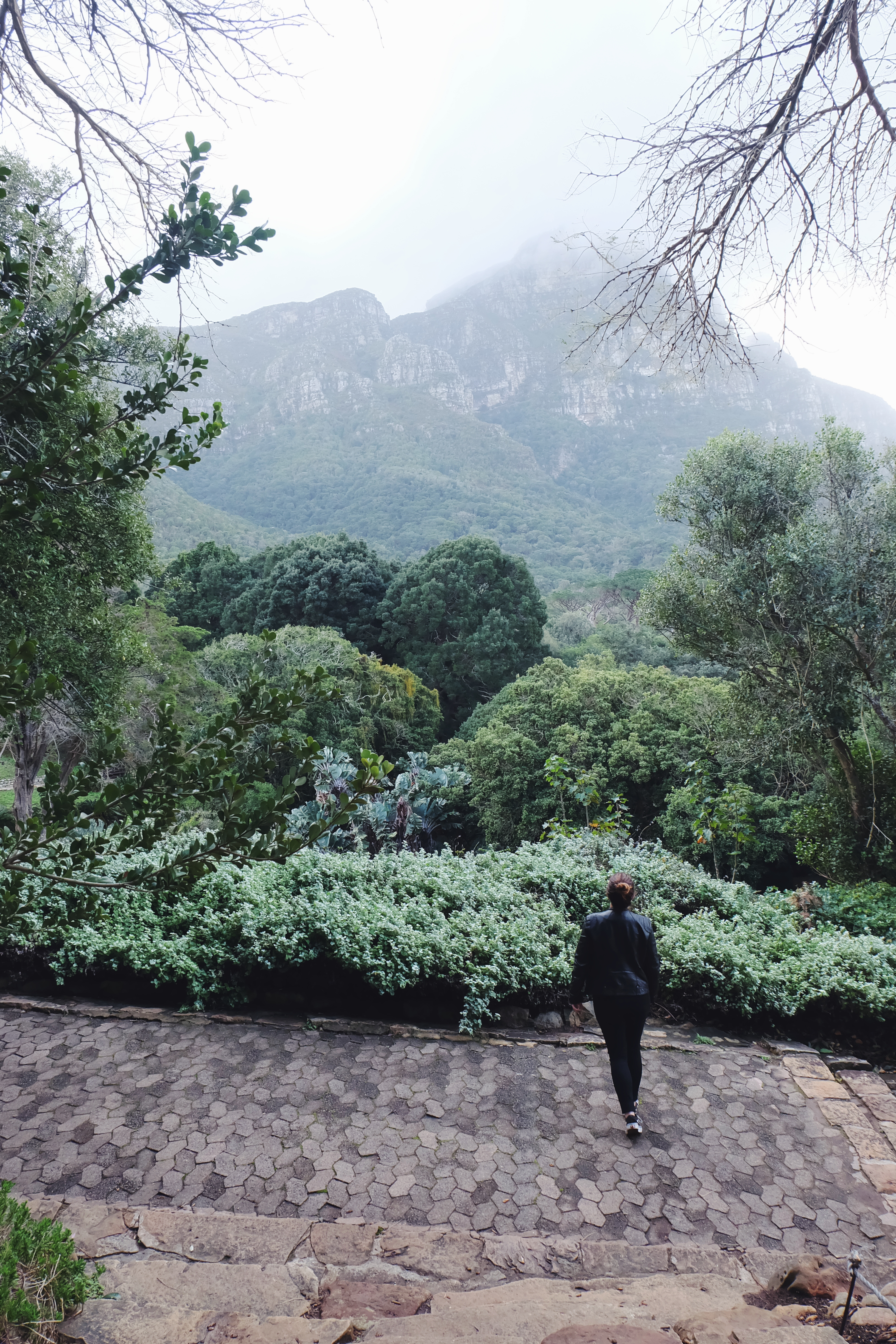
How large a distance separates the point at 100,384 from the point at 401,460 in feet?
197

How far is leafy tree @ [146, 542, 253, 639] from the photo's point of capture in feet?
83.9

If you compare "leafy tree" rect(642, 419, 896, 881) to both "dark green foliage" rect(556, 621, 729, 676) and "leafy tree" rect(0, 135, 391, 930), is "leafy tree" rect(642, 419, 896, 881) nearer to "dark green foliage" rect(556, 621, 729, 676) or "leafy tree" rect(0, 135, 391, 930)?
"leafy tree" rect(0, 135, 391, 930)

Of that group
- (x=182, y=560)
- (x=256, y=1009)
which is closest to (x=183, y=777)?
(x=256, y=1009)

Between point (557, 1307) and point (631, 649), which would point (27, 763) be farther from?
point (631, 649)

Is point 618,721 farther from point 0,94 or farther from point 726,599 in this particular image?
point 0,94

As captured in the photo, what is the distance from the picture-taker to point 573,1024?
15.3ft

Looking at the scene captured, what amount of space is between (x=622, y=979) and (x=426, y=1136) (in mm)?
1303

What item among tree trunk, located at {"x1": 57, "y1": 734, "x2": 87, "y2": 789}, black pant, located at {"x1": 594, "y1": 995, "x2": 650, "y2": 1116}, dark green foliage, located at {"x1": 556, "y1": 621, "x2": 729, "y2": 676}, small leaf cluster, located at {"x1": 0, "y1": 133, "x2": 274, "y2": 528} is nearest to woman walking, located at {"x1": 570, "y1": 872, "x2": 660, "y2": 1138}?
black pant, located at {"x1": 594, "y1": 995, "x2": 650, "y2": 1116}

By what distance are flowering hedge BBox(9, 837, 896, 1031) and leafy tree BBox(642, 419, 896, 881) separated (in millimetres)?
3129

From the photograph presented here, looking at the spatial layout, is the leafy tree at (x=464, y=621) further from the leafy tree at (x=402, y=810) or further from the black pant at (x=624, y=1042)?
the black pant at (x=624, y=1042)

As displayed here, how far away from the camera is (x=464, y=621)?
2406cm

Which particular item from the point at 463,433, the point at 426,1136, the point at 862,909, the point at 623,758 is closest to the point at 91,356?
the point at 426,1136

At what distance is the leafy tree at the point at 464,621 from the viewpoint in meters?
23.7

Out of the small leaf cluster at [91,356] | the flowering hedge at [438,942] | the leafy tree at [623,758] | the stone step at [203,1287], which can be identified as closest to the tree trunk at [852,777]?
the leafy tree at [623,758]
